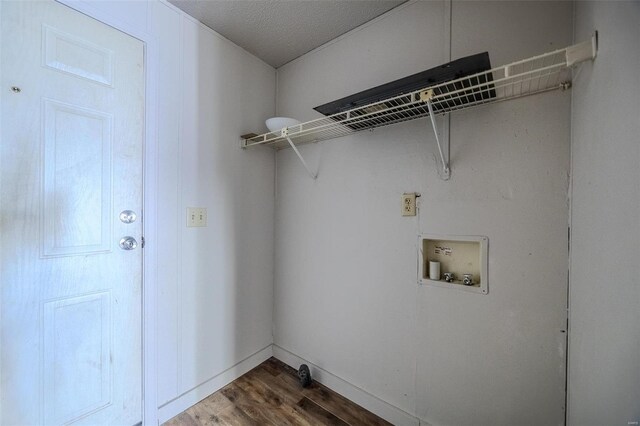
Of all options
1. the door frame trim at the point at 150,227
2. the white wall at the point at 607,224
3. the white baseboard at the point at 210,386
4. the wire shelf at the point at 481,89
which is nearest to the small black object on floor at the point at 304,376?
the white baseboard at the point at 210,386

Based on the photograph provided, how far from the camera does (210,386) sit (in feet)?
5.11

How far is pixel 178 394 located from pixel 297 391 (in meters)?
0.70

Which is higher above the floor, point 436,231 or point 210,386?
point 436,231

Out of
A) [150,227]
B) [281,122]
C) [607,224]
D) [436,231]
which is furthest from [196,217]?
[607,224]

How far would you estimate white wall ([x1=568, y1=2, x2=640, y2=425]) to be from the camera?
52 cm

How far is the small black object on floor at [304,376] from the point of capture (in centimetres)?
161

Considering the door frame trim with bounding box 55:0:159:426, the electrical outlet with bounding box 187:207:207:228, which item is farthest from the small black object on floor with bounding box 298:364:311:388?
the electrical outlet with bounding box 187:207:207:228

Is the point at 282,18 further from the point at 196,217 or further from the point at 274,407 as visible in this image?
the point at 274,407

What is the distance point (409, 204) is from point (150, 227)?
1381 millimetres

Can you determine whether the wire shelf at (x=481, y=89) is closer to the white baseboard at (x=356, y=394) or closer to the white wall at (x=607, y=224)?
the white wall at (x=607, y=224)

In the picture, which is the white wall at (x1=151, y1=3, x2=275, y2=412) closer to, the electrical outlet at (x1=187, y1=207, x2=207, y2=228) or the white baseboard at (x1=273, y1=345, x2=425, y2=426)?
the electrical outlet at (x1=187, y1=207, x2=207, y2=228)

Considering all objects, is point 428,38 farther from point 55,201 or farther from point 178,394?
point 178,394

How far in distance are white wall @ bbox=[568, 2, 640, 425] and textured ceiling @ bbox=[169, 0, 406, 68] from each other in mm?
1031

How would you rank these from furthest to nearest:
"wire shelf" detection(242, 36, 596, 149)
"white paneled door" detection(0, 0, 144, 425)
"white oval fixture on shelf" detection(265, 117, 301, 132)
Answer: "white oval fixture on shelf" detection(265, 117, 301, 132) < "white paneled door" detection(0, 0, 144, 425) < "wire shelf" detection(242, 36, 596, 149)
